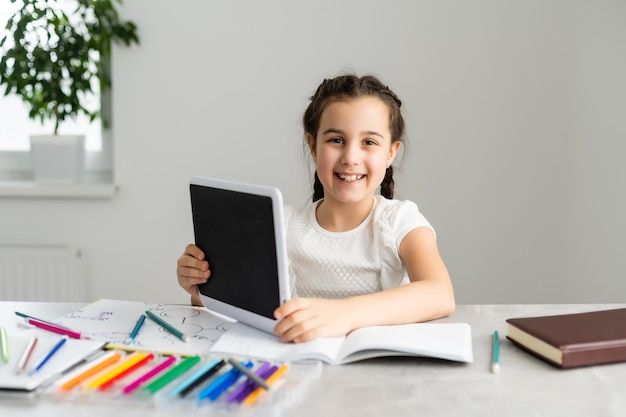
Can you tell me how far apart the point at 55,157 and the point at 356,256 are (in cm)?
159

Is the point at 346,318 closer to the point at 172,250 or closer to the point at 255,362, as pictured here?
the point at 255,362

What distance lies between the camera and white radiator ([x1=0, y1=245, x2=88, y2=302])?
271 centimetres

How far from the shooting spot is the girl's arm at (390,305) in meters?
1.09

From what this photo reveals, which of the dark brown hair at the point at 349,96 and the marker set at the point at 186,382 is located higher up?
the dark brown hair at the point at 349,96

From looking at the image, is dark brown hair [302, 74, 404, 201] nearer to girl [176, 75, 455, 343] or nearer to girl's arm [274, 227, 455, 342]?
girl [176, 75, 455, 343]

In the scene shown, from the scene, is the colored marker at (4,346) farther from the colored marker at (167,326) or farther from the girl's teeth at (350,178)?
the girl's teeth at (350,178)

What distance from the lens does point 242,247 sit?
1145 millimetres

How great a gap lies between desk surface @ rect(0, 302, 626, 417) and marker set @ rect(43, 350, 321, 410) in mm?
18

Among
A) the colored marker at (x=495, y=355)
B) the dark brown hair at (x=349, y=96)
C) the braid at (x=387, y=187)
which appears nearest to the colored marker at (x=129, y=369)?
the colored marker at (x=495, y=355)

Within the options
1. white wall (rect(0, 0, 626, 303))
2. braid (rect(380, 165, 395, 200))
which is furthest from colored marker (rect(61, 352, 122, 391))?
white wall (rect(0, 0, 626, 303))

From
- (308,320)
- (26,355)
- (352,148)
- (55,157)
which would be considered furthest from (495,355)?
(55,157)

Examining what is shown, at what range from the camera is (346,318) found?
3.73ft

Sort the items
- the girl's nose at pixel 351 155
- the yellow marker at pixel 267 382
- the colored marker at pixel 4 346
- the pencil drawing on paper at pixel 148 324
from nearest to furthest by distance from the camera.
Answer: the yellow marker at pixel 267 382
the colored marker at pixel 4 346
the pencil drawing on paper at pixel 148 324
the girl's nose at pixel 351 155

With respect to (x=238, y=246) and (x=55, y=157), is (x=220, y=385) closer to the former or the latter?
(x=238, y=246)
